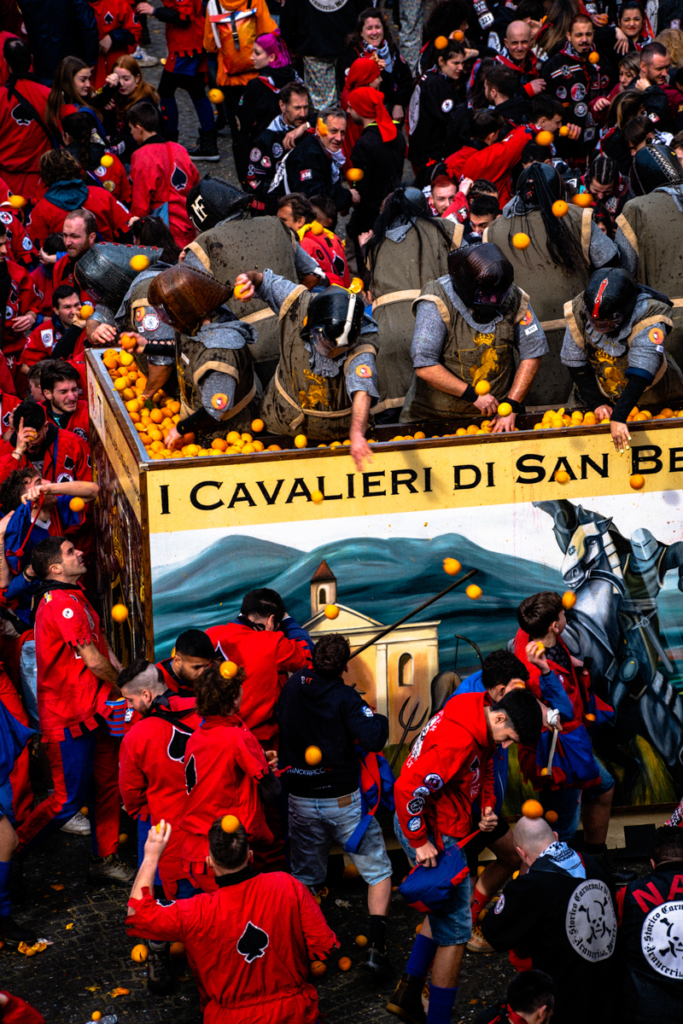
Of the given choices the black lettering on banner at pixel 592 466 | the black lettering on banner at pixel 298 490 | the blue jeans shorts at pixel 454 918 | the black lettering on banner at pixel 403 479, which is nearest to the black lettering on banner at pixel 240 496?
the black lettering on banner at pixel 298 490

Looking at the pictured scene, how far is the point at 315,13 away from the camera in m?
13.1

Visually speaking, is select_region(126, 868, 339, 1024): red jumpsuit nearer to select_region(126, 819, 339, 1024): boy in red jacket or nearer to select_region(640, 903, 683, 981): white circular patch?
select_region(126, 819, 339, 1024): boy in red jacket

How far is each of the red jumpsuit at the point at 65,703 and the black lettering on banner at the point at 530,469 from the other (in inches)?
90.9

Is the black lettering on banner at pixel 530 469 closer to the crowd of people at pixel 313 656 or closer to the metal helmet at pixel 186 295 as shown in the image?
the crowd of people at pixel 313 656

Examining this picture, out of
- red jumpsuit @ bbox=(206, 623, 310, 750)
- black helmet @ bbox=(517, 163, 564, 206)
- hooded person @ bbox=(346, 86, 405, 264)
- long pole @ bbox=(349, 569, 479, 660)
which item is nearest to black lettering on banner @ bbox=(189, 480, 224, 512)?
red jumpsuit @ bbox=(206, 623, 310, 750)

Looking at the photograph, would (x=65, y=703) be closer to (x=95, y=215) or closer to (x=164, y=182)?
(x=95, y=215)

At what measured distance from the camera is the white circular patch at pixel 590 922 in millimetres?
4371

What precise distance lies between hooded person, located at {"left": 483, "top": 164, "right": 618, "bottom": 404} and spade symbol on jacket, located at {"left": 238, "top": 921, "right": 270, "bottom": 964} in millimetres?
3955

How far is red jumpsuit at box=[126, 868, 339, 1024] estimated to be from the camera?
438 centimetres

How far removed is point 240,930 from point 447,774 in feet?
3.87

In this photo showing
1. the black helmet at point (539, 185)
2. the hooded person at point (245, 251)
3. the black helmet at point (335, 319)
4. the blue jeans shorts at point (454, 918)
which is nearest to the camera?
the blue jeans shorts at point (454, 918)

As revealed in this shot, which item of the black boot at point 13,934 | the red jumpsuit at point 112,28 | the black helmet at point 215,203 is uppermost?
the red jumpsuit at point 112,28

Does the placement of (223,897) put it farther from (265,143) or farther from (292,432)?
(265,143)

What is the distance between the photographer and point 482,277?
609cm
